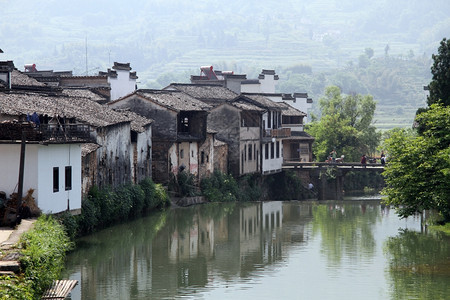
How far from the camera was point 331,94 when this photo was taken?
98.7 metres

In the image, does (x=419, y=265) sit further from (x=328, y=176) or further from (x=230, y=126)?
(x=328, y=176)

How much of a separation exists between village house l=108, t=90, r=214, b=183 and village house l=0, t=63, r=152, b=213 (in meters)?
2.36

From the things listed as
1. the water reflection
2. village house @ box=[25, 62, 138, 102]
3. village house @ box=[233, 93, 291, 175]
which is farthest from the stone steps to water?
village house @ box=[233, 93, 291, 175]

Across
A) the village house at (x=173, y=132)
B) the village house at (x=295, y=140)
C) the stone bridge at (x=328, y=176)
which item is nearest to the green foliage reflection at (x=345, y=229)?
the village house at (x=173, y=132)

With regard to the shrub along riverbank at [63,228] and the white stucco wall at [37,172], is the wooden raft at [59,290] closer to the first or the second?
the shrub along riverbank at [63,228]

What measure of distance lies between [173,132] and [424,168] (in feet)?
68.0

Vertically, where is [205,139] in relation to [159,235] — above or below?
above

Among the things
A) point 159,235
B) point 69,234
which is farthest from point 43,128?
point 159,235

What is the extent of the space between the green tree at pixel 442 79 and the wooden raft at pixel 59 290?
2841cm

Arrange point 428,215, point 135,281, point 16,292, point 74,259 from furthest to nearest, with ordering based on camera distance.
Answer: point 428,215 < point 74,259 < point 135,281 < point 16,292

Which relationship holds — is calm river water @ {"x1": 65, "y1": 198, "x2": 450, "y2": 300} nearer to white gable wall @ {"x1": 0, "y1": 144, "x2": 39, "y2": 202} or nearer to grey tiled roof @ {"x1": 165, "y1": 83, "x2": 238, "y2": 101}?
white gable wall @ {"x1": 0, "y1": 144, "x2": 39, "y2": 202}

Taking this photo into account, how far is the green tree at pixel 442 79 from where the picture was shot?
5162 centimetres

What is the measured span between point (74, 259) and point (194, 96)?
42.6m

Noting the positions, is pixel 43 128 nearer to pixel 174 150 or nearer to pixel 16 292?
pixel 16 292
